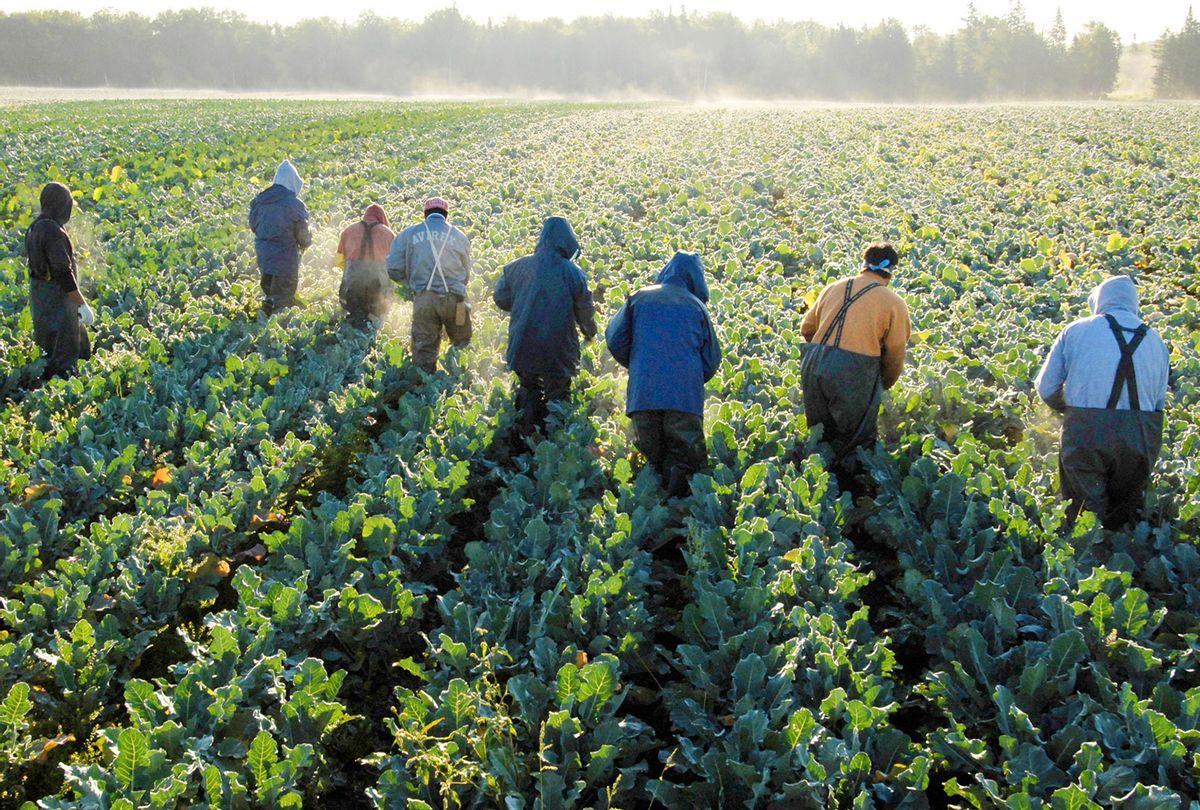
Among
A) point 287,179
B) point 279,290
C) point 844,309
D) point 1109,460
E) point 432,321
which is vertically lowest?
point 1109,460

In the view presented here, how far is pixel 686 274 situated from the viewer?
246 inches

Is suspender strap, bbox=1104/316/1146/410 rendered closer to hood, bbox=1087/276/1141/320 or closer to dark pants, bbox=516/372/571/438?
hood, bbox=1087/276/1141/320

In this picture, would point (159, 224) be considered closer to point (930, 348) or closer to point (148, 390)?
point (148, 390)

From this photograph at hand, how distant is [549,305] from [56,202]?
4328 millimetres

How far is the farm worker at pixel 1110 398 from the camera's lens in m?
5.25

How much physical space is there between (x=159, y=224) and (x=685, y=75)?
86500mm

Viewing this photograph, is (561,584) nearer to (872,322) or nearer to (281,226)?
(872,322)

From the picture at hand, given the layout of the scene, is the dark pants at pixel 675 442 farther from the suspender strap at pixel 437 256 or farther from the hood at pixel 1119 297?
the suspender strap at pixel 437 256

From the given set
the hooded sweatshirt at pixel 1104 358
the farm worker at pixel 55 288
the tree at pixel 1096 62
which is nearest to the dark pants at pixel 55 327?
the farm worker at pixel 55 288

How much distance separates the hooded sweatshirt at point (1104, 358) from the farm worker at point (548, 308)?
126 inches

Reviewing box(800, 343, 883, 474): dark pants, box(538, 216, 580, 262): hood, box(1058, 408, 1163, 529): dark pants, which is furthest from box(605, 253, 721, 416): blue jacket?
box(1058, 408, 1163, 529): dark pants

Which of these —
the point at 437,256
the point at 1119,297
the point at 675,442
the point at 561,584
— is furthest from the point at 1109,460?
the point at 437,256

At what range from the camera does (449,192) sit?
60.9 feet

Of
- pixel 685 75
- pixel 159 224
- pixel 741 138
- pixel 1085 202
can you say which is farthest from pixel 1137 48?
pixel 159 224
